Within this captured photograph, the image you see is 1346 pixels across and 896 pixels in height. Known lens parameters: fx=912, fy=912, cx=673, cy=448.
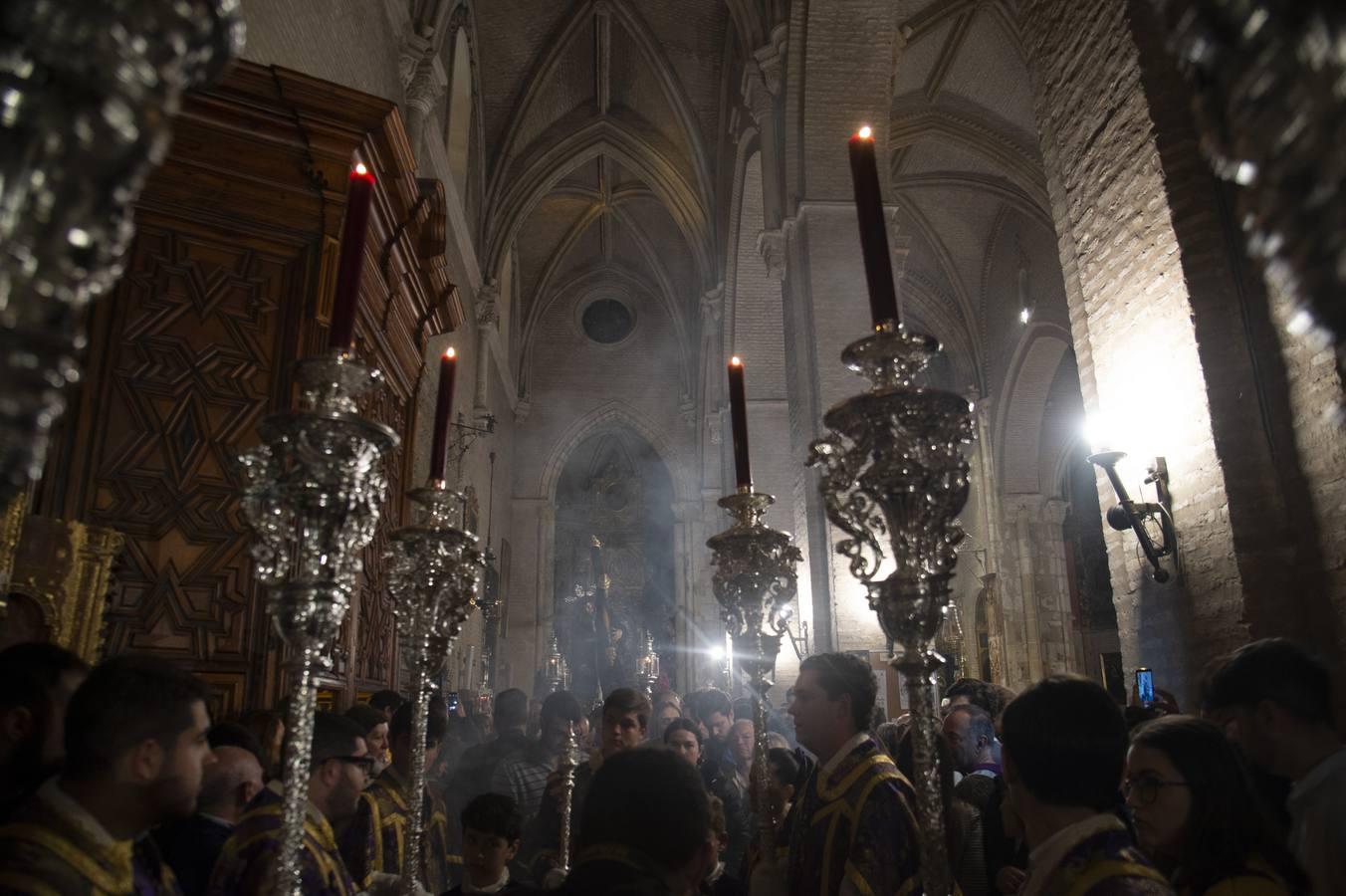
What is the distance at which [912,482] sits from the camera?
5.58 ft

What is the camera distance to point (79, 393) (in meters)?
3.55

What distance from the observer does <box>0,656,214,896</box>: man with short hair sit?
1.49 meters

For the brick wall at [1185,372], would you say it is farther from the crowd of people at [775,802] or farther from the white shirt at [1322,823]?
the white shirt at [1322,823]

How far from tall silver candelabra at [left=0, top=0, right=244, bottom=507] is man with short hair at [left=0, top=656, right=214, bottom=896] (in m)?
1.21

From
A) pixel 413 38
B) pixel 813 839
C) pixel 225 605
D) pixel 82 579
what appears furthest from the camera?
pixel 413 38

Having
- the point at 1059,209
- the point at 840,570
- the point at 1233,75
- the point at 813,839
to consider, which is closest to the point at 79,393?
the point at 813,839

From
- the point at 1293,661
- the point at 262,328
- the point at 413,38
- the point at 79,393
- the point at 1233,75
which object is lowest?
the point at 1293,661

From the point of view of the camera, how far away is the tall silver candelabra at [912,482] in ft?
5.49

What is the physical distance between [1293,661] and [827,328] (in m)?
7.19

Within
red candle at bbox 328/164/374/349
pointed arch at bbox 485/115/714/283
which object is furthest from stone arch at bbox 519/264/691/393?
red candle at bbox 328/164/374/349

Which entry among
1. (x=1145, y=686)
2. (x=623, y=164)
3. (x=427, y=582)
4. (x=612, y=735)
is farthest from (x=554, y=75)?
(x=427, y=582)

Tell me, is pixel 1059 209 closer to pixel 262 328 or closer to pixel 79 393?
pixel 262 328

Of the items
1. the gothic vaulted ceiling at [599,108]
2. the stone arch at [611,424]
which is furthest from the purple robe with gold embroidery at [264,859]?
the stone arch at [611,424]

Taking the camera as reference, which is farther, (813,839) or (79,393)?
(79,393)
